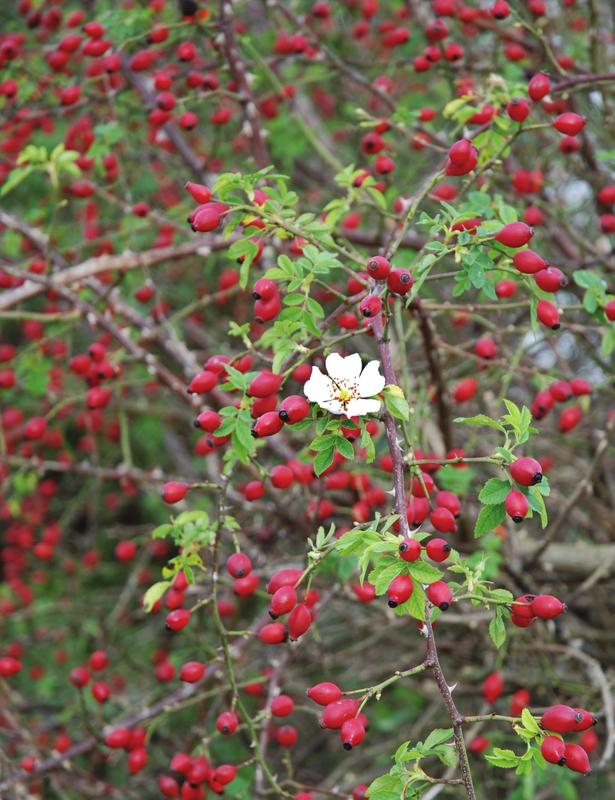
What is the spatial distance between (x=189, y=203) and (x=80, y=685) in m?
1.64

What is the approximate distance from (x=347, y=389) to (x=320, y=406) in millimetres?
64

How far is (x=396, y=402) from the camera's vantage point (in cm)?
150

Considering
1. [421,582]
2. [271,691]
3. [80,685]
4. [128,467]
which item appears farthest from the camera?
[128,467]

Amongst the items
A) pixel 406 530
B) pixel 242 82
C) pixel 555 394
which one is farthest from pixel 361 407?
pixel 242 82

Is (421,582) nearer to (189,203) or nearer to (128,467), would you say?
(128,467)

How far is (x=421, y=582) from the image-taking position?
1386 mm

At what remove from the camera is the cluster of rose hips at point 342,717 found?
4.84ft

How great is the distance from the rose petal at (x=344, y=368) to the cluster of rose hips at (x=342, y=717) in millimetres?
521

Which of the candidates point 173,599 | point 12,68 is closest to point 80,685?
point 173,599

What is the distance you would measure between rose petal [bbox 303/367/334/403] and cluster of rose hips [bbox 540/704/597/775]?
63cm

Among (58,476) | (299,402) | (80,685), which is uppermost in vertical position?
(299,402)

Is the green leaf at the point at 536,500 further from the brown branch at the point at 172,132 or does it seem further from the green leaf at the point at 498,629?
the brown branch at the point at 172,132

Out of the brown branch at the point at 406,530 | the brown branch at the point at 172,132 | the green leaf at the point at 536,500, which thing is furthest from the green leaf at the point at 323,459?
the brown branch at the point at 172,132

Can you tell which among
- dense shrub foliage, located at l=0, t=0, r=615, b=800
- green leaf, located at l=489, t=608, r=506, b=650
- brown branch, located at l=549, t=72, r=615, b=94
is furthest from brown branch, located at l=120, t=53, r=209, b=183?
green leaf, located at l=489, t=608, r=506, b=650
